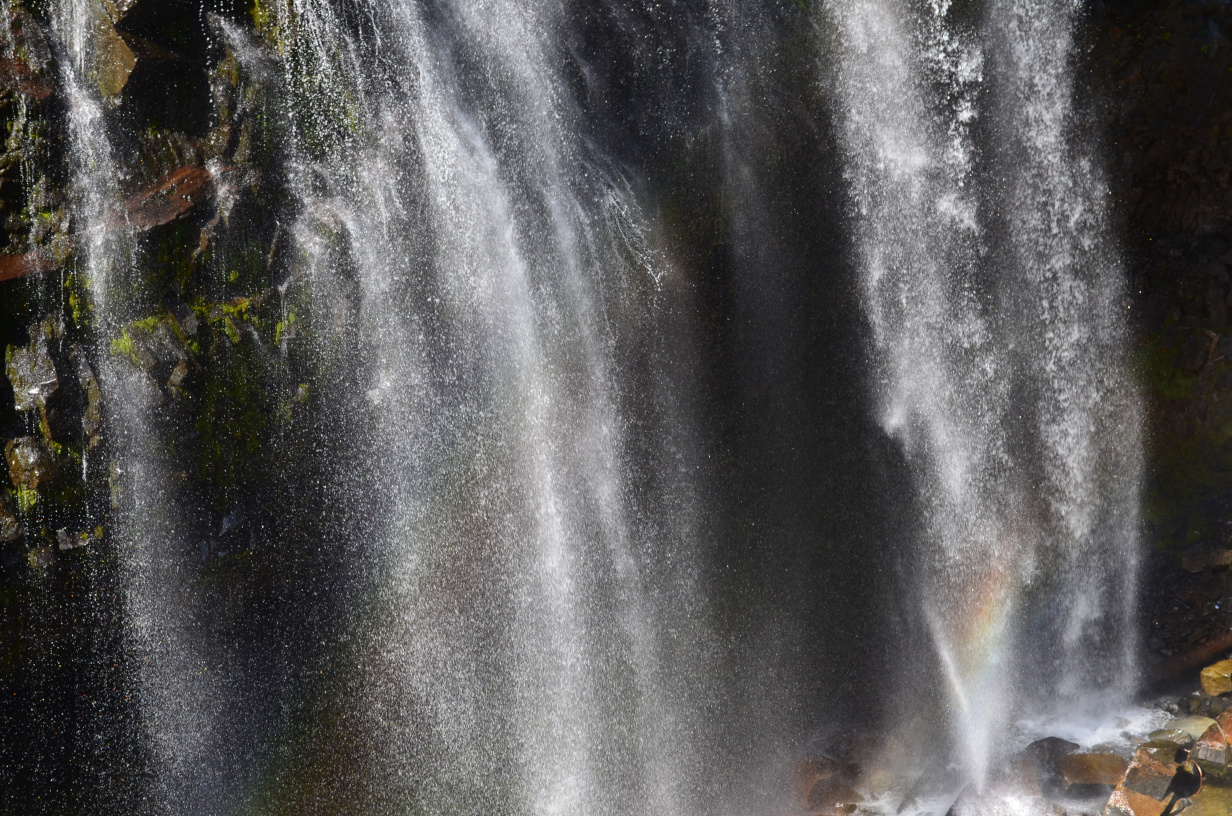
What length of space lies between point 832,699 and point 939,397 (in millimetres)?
3186

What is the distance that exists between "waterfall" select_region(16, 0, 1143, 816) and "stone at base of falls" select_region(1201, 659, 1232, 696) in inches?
23.7

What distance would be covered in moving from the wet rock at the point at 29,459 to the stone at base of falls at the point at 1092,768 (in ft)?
28.6

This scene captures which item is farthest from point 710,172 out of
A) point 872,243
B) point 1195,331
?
point 1195,331

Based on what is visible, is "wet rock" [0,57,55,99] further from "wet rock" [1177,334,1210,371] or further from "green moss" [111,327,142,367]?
"wet rock" [1177,334,1210,371]

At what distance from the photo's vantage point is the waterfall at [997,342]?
6684 millimetres

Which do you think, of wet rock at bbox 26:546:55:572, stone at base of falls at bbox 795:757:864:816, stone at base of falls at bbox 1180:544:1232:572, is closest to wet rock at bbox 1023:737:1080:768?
stone at base of falls at bbox 795:757:864:816

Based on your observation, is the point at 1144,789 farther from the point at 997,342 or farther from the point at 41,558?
the point at 41,558

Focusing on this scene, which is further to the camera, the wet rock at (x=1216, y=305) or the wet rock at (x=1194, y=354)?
the wet rock at (x=1194, y=354)

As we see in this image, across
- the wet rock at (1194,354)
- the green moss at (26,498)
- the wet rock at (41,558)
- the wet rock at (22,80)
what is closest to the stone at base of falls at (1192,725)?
the wet rock at (1194,354)

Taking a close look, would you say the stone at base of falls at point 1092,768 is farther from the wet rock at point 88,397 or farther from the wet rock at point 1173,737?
the wet rock at point 88,397

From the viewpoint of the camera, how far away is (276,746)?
7566mm

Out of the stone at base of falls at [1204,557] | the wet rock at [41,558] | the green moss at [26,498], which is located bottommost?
the stone at base of falls at [1204,557]

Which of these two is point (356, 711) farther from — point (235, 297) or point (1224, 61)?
point (1224, 61)

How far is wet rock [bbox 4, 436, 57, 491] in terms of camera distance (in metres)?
6.38
